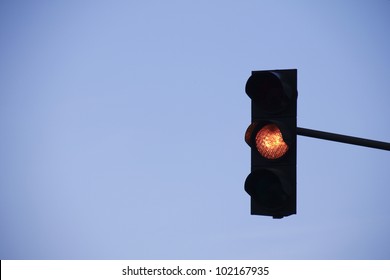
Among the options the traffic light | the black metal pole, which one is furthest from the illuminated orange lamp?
the black metal pole

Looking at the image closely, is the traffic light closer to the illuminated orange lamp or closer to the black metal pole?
the illuminated orange lamp

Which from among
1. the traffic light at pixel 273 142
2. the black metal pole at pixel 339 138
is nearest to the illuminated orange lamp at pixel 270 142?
the traffic light at pixel 273 142

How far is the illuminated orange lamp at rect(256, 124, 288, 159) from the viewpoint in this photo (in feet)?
17.4

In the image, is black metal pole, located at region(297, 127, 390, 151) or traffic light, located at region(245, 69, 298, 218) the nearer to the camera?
traffic light, located at region(245, 69, 298, 218)

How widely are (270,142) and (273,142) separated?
0.03m

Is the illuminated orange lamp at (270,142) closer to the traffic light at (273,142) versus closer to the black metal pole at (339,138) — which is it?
the traffic light at (273,142)

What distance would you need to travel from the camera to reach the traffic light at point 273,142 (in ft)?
17.1

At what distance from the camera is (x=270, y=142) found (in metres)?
5.37

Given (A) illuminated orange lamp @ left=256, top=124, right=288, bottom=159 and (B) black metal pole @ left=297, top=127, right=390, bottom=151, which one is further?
(B) black metal pole @ left=297, top=127, right=390, bottom=151

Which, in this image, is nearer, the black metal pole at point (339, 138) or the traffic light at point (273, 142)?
the traffic light at point (273, 142)

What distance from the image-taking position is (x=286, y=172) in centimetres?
525

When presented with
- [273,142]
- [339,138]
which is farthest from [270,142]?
[339,138]
